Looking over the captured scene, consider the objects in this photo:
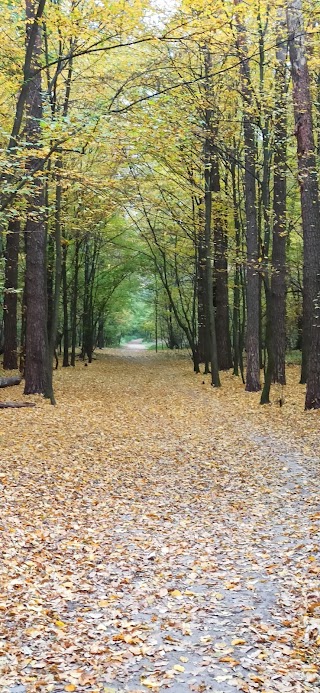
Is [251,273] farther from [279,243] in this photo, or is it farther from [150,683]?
[150,683]

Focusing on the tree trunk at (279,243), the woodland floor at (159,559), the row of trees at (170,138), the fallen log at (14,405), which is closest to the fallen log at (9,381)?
the row of trees at (170,138)

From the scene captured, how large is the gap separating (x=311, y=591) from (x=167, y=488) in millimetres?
3265

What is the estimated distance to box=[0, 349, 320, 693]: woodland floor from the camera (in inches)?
137

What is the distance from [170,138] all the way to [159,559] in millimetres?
6600

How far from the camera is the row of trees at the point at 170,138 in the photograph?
7.66 metres

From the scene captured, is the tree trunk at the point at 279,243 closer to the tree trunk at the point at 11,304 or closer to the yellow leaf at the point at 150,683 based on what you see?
the tree trunk at the point at 11,304

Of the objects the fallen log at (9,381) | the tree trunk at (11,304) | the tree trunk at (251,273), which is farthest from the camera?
the tree trunk at (11,304)

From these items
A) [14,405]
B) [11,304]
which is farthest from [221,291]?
[14,405]

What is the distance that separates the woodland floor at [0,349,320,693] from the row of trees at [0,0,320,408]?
363 cm

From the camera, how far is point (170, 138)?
909 centimetres

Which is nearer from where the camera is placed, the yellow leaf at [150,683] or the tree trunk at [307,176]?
the yellow leaf at [150,683]

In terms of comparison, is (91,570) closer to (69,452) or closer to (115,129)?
(69,452)

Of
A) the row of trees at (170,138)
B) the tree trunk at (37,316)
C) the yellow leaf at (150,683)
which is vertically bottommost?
the yellow leaf at (150,683)

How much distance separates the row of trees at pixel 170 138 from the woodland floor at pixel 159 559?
3635mm
